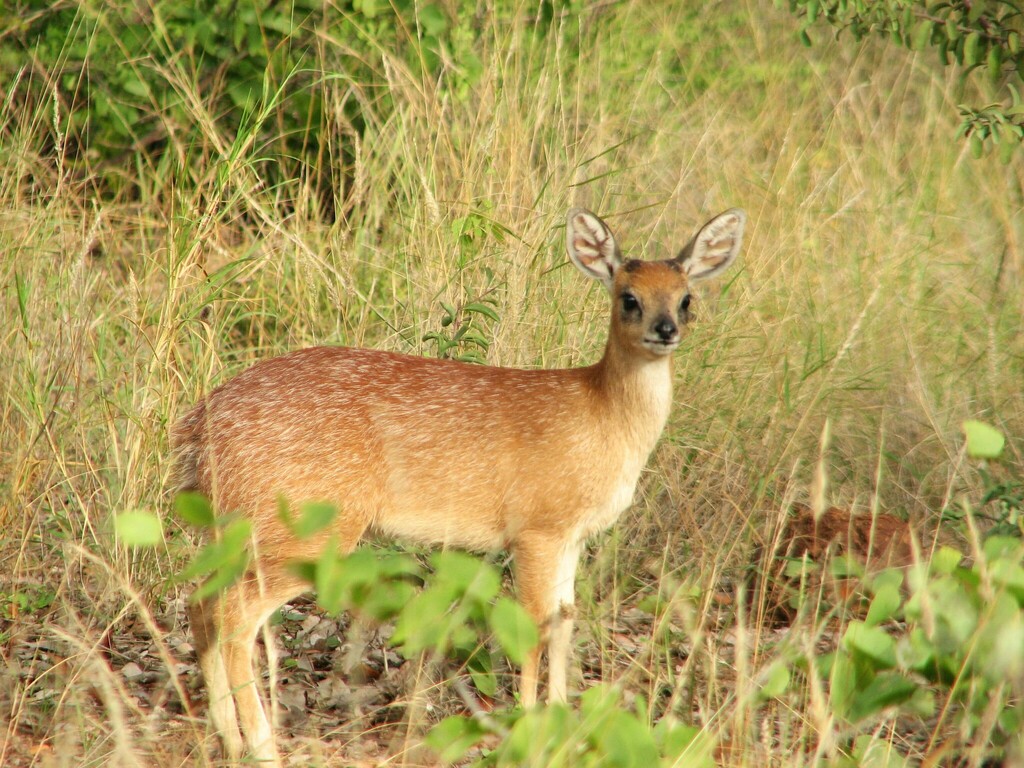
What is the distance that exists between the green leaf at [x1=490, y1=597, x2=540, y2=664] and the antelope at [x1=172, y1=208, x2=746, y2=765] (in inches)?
68.2

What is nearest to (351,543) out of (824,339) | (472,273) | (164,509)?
(164,509)

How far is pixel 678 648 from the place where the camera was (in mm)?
5090

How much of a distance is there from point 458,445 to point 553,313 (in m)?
1.63

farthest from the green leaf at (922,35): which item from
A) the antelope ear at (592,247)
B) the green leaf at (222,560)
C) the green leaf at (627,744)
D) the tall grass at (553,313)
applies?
the green leaf at (222,560)

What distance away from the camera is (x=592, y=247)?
5.13 meters

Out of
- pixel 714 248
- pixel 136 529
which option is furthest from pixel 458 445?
pixel 136 529

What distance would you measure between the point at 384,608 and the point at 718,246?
9.25 ft

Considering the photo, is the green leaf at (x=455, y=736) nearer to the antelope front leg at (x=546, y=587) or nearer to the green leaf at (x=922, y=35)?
the antelope front leg at (x=546, y=587)

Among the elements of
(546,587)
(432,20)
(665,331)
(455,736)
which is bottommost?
(546,587)

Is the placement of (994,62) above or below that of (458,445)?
above

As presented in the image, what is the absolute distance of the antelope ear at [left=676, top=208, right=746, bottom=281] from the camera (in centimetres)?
508

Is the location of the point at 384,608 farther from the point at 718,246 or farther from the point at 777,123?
the point at 777,123

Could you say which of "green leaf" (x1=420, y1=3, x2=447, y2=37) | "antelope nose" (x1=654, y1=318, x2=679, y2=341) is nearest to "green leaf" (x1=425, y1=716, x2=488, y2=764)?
"antelope nose" (x1=654, y1=318, x2=679, y2=341)

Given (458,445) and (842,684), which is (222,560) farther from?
(458,445)
